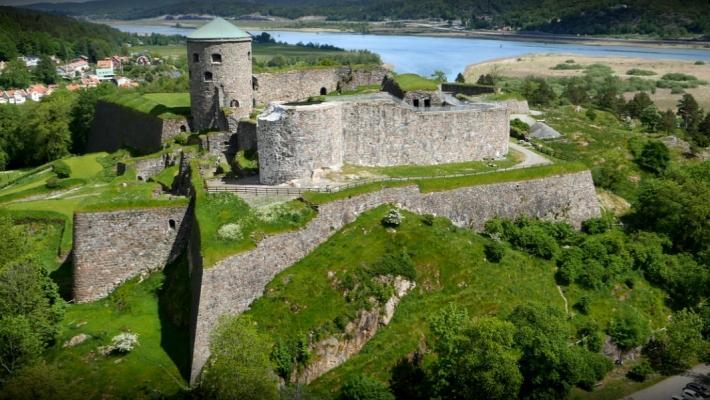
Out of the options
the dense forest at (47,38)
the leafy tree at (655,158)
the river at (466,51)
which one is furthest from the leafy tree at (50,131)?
the dense forest at (47,38)

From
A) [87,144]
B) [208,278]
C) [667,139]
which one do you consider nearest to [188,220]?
[208,278]

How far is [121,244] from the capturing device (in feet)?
107

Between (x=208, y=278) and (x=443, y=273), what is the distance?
10494 mm

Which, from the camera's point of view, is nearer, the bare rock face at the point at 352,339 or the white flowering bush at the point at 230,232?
the bare rock face at the point at 352,339

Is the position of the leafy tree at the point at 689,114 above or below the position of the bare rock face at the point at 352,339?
above

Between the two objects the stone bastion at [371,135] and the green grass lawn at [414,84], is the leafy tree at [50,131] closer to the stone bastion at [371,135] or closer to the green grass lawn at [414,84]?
the stone bastion at [371,135]

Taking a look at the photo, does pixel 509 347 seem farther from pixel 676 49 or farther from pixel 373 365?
pixel 676 49

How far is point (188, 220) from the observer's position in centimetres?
3331

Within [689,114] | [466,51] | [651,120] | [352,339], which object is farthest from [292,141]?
[466,51]

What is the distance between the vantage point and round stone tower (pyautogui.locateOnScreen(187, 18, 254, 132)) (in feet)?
135

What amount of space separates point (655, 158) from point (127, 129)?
3927 cm

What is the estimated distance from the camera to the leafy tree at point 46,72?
12438cm

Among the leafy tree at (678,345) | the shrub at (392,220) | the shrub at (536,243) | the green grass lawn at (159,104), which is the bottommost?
the leafy tree at (678,345)

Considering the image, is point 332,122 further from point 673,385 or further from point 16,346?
point 673,385
